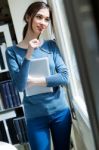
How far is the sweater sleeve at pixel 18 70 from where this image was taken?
4.17 feet

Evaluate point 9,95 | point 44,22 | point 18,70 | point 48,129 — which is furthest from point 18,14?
point 48,129

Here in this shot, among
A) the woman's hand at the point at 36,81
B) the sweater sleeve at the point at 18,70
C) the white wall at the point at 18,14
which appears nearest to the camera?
the sweater sleeve at the point at 18,70

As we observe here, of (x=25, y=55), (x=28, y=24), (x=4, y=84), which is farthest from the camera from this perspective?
(x=4, y=84)

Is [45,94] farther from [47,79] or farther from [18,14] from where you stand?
[18,14]

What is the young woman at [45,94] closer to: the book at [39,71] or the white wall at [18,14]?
the book at [39,71]

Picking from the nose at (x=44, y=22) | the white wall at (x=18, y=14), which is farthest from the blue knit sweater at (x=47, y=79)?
the white wall at (x=18, y=14)

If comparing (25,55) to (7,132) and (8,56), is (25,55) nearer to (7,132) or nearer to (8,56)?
(8,56)

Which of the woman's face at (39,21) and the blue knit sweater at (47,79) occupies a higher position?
the woman's face at (39,21)

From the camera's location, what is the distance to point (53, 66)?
143 cm

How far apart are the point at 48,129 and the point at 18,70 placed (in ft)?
1.16

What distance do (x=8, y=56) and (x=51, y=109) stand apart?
355mm

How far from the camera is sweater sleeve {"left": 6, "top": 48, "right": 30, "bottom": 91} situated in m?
1.27

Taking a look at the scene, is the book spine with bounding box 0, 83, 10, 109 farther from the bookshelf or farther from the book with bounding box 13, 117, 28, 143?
the book with bounding box 13, 117, 28, 143

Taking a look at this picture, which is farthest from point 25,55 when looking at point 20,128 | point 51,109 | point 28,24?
point 20,128
